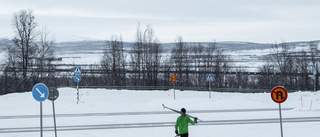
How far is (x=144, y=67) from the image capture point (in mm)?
51344

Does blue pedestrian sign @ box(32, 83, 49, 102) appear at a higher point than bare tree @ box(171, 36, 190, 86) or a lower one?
lower

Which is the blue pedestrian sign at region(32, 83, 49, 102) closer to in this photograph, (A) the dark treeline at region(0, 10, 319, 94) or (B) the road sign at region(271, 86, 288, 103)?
(B) the road sign at region(271, 86, 288, 103)

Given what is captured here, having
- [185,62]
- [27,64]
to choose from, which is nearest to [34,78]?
[27,64]

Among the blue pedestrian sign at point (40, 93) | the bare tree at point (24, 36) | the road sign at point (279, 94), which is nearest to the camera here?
the road sign at point (279, 94)

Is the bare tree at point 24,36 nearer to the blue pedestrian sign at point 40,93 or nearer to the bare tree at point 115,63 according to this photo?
the bare tree at point 115,63

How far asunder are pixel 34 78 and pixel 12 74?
3691mm

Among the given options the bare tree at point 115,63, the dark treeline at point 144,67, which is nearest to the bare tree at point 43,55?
the dark treeline at point 144,67

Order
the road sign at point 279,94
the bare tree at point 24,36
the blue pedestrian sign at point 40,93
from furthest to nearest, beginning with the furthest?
the bare tree at point 24,36, the blue pedestrian sign at point 40,93, the road sign at point 279,94

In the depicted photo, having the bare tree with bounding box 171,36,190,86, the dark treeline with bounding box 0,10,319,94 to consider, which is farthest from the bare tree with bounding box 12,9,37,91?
the bare tree with bounding box 171,36,190,86

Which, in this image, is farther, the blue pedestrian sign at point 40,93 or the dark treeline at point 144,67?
the dark treeline at point 144,67

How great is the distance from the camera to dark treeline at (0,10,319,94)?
44.6 metres

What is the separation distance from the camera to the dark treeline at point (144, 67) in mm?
44594

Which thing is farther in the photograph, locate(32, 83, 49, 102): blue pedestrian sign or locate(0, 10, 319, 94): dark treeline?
locate(0, 10, 319, 94): dark treeline

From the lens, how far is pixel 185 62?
188 ft
